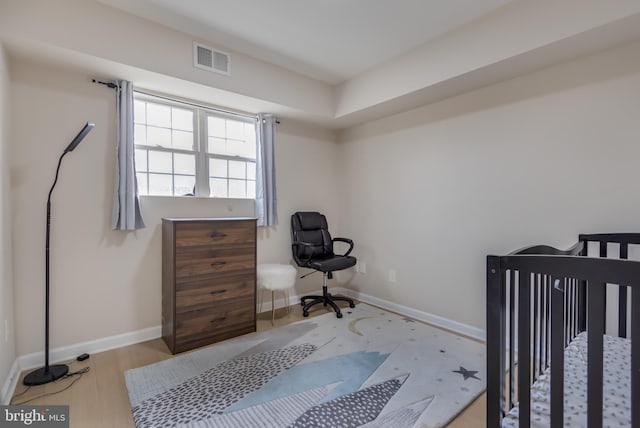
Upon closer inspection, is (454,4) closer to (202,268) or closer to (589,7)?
(589,7)

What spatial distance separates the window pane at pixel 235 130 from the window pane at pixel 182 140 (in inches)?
16.5

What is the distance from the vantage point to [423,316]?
10.2 ft

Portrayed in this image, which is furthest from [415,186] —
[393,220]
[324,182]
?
[324,182]

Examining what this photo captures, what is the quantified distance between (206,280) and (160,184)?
1015 mm

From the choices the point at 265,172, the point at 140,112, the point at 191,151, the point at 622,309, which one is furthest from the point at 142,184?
the point at 622,309

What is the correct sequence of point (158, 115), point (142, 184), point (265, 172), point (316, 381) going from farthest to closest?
point (265, 172) → point (158, 115) → point (142, 184) → point (316, 381)

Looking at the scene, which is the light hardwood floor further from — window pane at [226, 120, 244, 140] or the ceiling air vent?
the ceiling air vent

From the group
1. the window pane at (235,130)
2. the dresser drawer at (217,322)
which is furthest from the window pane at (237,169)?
the dresser drawer at (217,322)

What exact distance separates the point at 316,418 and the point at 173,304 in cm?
143

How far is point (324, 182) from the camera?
4.00m

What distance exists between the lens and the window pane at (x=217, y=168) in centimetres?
311

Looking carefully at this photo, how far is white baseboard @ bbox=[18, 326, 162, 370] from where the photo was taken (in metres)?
2.19

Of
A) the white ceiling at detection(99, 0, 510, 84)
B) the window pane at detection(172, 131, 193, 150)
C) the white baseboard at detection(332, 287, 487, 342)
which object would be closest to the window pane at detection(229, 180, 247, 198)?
the window pane at detection(172, 131, 193, 150)

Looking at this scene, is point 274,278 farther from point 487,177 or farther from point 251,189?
point 487,177
